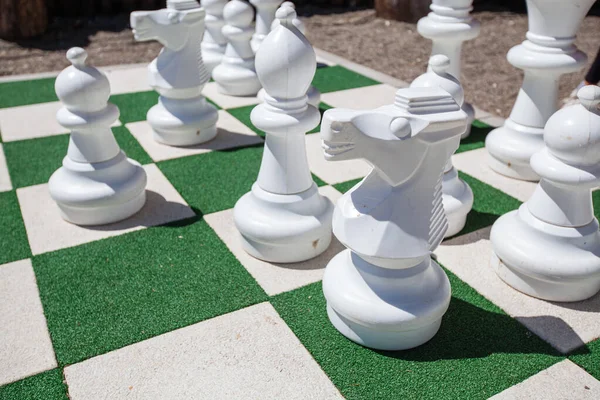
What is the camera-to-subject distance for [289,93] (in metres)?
1.98

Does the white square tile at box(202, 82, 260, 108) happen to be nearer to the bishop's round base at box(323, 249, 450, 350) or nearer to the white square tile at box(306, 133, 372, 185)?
the white square tile at box(306, 133, 372, 185)

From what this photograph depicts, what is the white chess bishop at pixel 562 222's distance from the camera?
1.78 m

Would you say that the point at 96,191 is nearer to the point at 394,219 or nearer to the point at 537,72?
the point at 394,219

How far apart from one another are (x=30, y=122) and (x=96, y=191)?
5.00 feet

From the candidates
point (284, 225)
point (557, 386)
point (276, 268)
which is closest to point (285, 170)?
point (284, 225)

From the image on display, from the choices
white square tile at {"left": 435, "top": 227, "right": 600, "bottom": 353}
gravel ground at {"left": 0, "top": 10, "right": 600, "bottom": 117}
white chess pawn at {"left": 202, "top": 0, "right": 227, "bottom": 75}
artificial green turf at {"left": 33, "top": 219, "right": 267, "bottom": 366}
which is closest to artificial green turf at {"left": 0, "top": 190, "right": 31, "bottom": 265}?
artificial green turf at {"left": 33, "top": 219, "right": 267, "bottom": 366}

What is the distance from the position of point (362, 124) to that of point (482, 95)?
299 cm

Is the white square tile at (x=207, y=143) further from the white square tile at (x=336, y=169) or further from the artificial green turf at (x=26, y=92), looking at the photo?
the artificial green turf at (x=26, y=92)

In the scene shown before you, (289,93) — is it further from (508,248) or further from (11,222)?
(11,222)

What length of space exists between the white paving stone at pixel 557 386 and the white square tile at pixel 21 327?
1370 millimetres

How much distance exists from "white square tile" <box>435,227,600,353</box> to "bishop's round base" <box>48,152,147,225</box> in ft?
4.44

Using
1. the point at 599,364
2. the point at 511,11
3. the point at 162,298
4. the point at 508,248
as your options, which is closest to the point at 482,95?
the point at 508,248

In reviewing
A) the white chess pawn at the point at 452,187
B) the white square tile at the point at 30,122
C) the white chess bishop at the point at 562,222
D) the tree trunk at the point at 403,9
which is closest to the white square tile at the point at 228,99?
the white square tile at the point at 30,122

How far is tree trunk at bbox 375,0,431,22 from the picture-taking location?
6383 mm
